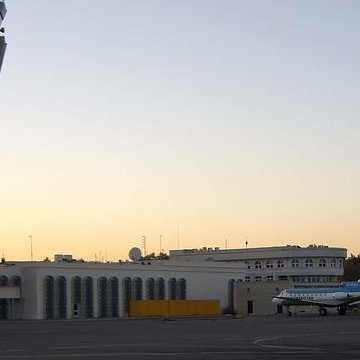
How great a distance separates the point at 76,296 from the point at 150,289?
12.9 m

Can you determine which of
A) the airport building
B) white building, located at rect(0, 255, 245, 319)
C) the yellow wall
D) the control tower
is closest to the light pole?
the control tower

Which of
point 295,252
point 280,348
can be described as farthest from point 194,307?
point 280,348

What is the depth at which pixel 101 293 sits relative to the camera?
12112 centimetres

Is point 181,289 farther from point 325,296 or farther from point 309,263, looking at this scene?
point 309,263

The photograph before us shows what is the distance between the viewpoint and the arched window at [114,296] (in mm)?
121875

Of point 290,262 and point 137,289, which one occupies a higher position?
point 290,262

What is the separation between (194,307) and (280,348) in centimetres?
8255

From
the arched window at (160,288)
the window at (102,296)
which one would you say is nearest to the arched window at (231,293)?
the arched window at (160,288)

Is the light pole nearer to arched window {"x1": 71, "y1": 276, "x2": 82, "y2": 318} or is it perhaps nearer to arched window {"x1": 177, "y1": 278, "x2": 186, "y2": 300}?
arched window {"x1": 71, "y1": 276, "x2": 82, "y2": 318}

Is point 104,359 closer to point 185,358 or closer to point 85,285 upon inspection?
point 185,358

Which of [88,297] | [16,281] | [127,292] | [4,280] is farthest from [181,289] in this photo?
[4,280]

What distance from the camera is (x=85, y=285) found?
391 feet

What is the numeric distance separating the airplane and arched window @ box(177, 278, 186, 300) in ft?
46.6

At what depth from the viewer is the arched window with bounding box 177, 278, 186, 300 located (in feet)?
429
